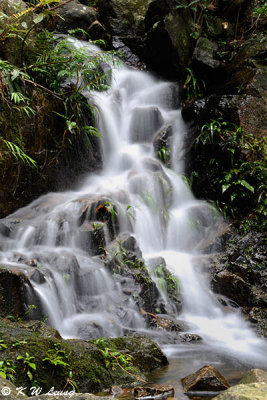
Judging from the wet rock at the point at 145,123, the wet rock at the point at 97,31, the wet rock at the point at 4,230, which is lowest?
the wet rock at the point at 4,230

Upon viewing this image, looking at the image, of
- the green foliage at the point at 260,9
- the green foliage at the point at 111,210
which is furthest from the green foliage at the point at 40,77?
the green foliage at the point at 260,9

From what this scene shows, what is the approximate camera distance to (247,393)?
67.4 inches

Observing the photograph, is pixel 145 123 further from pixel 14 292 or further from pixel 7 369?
pixel 7 369

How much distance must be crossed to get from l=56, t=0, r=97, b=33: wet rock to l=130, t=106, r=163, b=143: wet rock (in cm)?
340

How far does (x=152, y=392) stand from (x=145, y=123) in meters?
6.85

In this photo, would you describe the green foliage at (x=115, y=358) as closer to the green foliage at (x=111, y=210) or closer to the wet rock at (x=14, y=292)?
the wet rock at (x=14, y=292)

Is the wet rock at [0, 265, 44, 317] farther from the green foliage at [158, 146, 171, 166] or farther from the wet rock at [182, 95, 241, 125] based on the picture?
the wet rock at [182, 95, 241, 125]

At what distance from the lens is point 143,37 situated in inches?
420

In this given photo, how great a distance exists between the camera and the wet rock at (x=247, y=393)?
1.65 m

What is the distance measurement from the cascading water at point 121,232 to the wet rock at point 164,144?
35mm

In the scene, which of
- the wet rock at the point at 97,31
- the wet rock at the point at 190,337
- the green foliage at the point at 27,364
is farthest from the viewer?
the wet rock at the point at 97,31

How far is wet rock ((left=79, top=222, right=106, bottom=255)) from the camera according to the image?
509 centimetres

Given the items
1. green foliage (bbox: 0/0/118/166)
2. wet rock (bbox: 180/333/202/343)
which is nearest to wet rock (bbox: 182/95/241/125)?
green foliage (bbox: 0/0/118/166)

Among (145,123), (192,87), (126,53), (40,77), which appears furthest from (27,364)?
(126,53)
